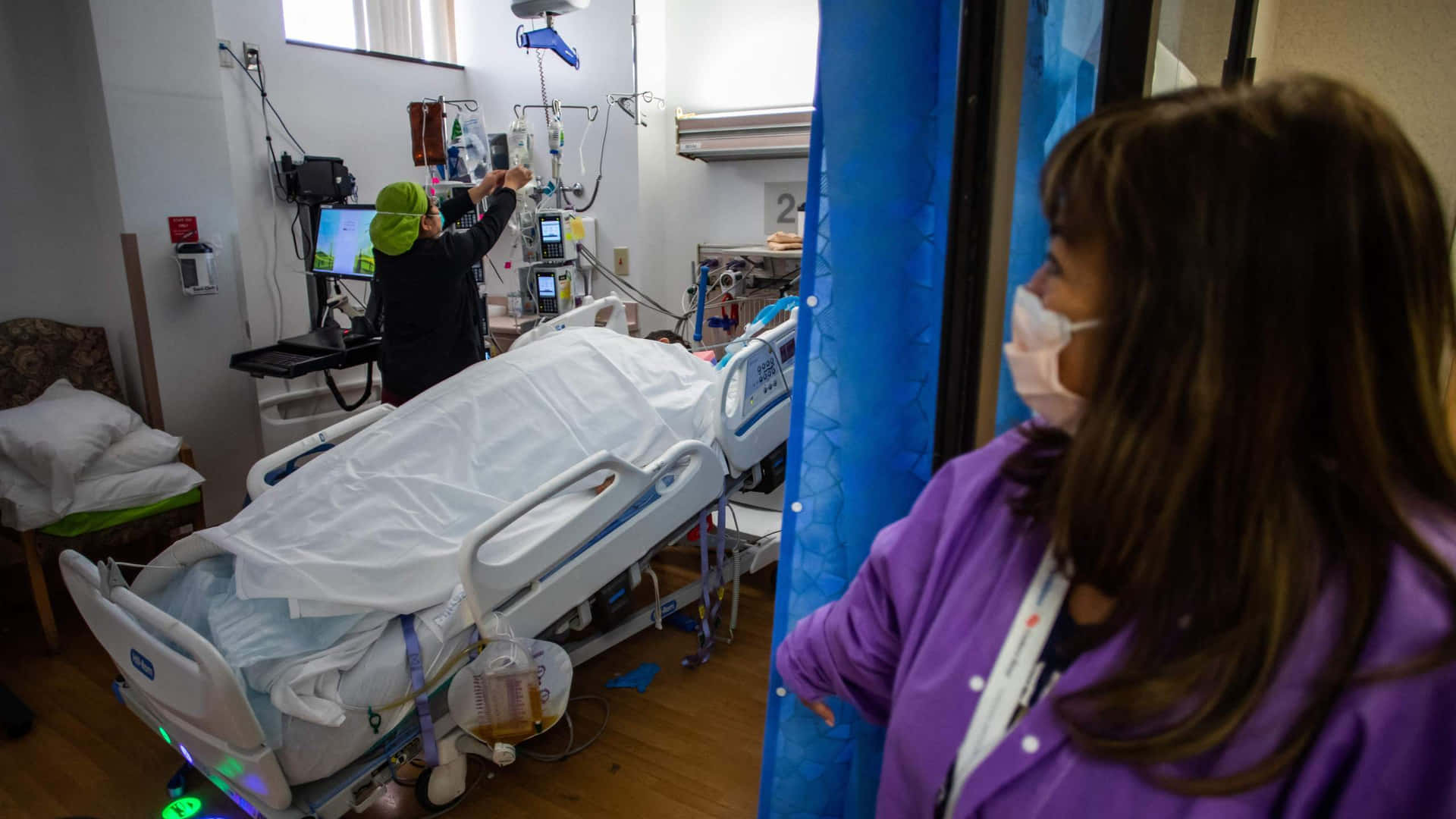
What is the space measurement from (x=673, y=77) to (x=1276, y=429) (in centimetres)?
424

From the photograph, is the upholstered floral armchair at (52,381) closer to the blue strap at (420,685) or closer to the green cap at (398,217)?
the green cap at (398,217)

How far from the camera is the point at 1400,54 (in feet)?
5.35

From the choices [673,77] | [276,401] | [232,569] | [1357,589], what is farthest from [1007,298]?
[673,77]

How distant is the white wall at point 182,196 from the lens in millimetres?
2762

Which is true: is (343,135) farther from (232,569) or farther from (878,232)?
(878,232)

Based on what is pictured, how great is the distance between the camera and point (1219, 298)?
55 centimetres

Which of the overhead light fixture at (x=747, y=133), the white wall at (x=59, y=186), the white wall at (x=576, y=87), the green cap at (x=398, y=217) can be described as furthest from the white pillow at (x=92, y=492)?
the overhead light fixture at (x=747, y=133)

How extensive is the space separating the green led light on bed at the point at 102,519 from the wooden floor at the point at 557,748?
0.41 metres

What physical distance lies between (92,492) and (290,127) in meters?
2.00

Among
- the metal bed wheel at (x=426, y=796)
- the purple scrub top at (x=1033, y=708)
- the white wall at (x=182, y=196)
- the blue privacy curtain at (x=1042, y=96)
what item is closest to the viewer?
the purple scrub top at (x=1033, y=708)

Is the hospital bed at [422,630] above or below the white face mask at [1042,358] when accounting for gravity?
below

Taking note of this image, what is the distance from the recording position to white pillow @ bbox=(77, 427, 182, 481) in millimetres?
2645

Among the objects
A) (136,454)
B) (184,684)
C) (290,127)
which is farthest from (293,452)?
(290,127)

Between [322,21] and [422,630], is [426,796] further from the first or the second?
Result: [322,21]
